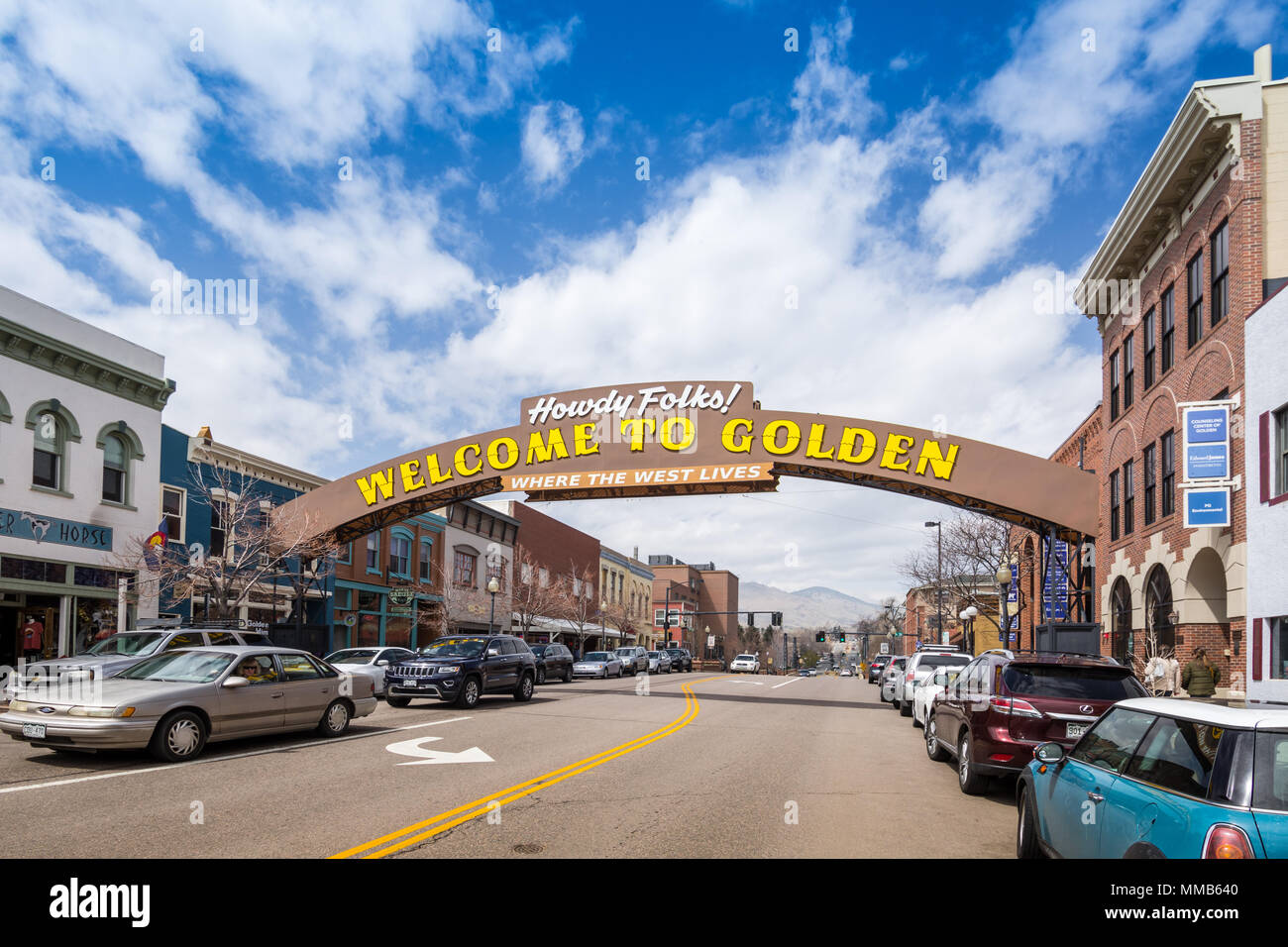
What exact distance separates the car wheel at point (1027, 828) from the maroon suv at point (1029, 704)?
115 inches

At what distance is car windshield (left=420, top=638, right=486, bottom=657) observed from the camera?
21391 mm

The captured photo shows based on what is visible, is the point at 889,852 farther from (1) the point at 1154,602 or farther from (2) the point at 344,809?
(1) the point at 1154,602

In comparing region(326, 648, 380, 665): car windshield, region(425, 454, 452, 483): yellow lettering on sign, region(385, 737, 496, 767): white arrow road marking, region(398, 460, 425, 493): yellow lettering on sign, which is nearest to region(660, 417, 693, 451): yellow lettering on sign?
region(425, 454, 452, 483): yellow lettering on sign

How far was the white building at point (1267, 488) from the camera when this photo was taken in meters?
15.2

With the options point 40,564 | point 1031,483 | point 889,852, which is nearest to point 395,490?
point 40,564

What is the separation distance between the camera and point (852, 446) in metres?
23.1

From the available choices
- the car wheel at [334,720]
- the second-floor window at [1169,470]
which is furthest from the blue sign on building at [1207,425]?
the car wheel at [334,720]

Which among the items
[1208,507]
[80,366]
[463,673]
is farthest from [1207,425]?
[80,366]

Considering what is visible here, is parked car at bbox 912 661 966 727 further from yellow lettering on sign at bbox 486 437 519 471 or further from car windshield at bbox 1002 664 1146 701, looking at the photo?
yellow lettering on sign at bbox 486 437 519 471

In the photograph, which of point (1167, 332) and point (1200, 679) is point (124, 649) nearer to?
point (1200, 679)

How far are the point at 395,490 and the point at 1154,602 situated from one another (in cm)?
1996

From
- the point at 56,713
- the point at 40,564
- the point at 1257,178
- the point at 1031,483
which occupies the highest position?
the point at 1257,178

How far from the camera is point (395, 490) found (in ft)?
88.9
